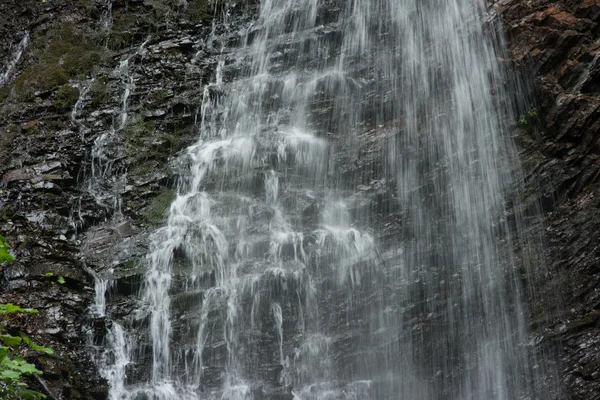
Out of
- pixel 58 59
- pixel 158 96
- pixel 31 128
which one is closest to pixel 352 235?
pixel 158 96

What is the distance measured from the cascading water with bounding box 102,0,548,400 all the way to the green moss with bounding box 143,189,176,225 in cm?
25

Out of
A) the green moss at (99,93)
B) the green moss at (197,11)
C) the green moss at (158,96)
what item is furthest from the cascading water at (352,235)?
the green moss at (197,11)

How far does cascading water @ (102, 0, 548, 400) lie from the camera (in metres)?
8.23

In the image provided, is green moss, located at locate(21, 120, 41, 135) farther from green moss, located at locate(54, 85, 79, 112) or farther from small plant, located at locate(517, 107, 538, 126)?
small plant, located at locate(517, 107, 538, 126)

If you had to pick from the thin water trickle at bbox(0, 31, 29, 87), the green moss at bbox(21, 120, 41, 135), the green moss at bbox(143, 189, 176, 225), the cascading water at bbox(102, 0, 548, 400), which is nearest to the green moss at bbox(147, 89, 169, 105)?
the cascading water at bbox(102, 0, 548, 400)

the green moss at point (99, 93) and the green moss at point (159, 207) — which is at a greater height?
the green moss at point (99, 93)

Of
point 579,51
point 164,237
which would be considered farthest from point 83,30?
point 579,51

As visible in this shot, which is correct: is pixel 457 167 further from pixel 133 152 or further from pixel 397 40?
pixel 133 152

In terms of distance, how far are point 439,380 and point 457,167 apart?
372 cm

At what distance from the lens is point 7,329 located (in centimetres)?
763

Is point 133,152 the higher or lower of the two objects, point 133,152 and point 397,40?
the lower

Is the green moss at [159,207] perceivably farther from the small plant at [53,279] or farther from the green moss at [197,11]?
the green moss at [197,11]

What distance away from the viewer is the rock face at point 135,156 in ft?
26.8

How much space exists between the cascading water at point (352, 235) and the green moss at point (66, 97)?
3.11 metres
